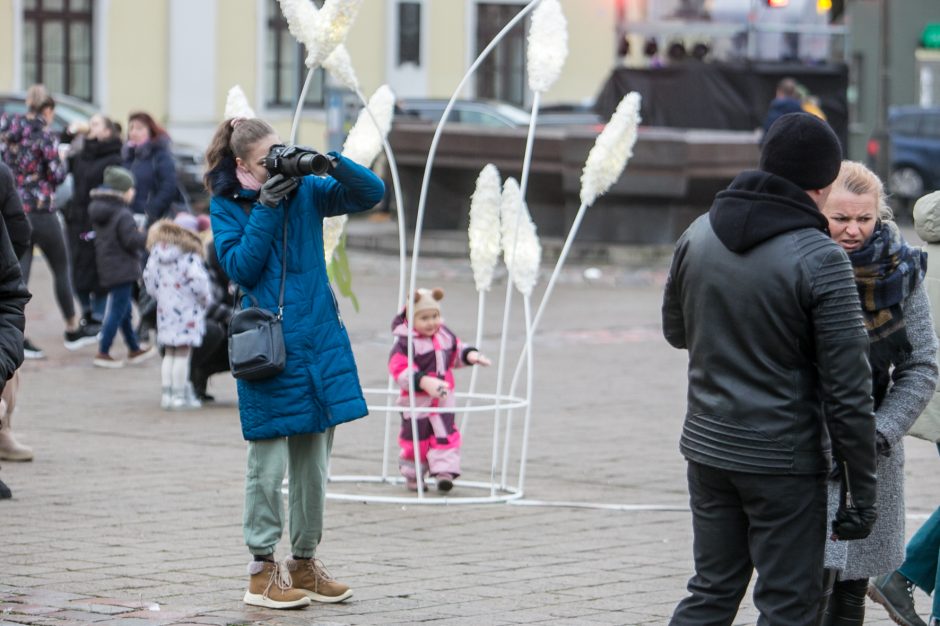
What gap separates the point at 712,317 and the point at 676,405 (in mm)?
7556

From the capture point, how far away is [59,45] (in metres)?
33.9

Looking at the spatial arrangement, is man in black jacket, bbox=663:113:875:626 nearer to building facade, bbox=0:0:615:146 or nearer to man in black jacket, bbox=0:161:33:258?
man in black jacket, bbox=0:161:33:258

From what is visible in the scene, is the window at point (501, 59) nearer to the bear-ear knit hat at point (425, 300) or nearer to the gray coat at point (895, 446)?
the bear-ear knit hat at point (425, 300)

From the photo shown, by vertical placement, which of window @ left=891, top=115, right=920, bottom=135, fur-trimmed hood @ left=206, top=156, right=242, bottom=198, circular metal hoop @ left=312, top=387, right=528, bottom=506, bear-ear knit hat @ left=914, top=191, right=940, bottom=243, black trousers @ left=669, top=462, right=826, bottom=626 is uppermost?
fur-trimmed hood @ left=206, top=156, right=242, bottom=198

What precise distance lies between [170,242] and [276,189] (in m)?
5.65

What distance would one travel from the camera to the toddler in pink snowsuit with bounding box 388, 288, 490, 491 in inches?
346

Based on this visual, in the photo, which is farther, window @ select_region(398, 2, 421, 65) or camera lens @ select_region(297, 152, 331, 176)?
window @ select_region(398, 2, 421, 65)

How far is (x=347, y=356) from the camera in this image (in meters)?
6.36

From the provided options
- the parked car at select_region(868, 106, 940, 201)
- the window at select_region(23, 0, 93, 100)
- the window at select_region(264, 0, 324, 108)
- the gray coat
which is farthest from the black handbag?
the window at select_region(264, 0, 324, 108)

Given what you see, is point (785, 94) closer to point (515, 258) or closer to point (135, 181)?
point (135, 181)

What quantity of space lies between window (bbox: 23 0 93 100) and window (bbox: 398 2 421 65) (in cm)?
613

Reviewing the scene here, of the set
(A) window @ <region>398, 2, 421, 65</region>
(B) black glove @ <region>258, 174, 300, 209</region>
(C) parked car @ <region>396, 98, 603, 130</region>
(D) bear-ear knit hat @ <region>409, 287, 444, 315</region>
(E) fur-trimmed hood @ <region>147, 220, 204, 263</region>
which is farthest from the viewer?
(A) window @ <region>398, 2, 421, 65</region>

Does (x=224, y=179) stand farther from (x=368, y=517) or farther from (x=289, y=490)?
(x=368, y=517)

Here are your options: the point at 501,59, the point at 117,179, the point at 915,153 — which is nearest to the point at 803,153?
the point at 117,179
